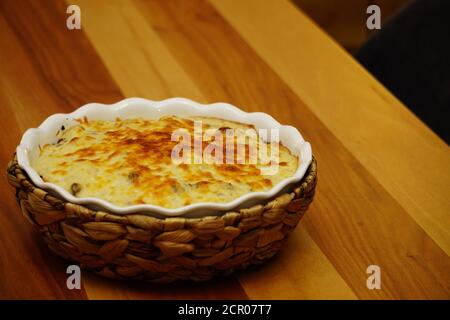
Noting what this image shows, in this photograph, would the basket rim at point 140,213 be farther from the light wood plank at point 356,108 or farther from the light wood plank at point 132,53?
the light wood plank at point 132,53

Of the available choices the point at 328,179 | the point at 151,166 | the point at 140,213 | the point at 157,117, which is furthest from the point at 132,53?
the point at 140,213

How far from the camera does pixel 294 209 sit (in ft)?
3.72

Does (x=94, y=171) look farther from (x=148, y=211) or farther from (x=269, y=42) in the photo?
(x=269, y=42)

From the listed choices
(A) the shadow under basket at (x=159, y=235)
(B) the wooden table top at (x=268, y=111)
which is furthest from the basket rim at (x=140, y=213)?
(B) the wooden table top at (x=268, y=111)

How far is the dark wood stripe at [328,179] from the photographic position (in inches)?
48.4

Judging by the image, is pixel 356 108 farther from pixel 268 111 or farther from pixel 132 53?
pixel 132 53

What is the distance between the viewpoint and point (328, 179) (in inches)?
58.3

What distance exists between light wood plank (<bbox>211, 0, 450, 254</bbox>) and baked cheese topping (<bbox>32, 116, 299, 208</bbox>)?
302 millimetres

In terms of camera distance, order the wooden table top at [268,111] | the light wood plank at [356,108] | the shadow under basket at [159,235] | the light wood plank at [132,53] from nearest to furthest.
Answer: the shadow under basket at [159,235], the wooden table top at [268,111], the light wood plank at [356,108], the light wood plank at [132,53]

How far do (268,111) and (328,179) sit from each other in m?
0.30

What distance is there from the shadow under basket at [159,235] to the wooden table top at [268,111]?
5 cm

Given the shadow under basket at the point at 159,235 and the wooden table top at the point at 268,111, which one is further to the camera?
the wooden table top at the point at 268,111

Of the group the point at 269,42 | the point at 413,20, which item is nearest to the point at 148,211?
the point at 269,42
